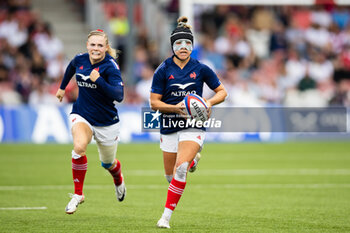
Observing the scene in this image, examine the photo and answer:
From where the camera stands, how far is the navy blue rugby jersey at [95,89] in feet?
29.4

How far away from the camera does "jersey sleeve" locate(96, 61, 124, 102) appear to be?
8656 millimetres

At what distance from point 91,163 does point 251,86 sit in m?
8.87

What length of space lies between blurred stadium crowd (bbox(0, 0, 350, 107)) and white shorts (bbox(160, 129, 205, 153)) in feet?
43.0

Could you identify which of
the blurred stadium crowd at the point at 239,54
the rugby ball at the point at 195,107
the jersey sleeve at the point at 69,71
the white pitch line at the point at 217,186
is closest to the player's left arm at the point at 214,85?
the rugby ball at the point at 195,107

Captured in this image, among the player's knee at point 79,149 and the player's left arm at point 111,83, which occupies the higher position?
the player's left arm at point 111,83

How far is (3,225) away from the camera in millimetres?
8078

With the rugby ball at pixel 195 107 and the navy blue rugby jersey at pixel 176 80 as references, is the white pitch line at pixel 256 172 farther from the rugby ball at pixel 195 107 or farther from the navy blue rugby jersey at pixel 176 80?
the rugby ball at pixel 195 107

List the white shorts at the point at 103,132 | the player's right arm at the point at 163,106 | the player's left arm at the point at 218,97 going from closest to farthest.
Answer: the player's right arm at the point at 163,106, the player's left arm at the point at 218,97, the white shorts at the point at 103,132

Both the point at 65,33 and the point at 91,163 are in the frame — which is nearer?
the point at 91,163

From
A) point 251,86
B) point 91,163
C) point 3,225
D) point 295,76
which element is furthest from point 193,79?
point 295,76

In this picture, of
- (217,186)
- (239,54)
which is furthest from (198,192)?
(239,54)

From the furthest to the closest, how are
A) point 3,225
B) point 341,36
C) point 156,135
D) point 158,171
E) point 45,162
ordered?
point 341,36 < point 156,135 < point 45,162 < point 158,171 < point 3,225

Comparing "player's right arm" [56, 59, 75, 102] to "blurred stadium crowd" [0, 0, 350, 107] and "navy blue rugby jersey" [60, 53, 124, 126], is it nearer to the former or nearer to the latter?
"navy blue rugby jersey" [60, 53, 124, 126]

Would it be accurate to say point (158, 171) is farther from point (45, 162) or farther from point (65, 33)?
point (65, 33)
